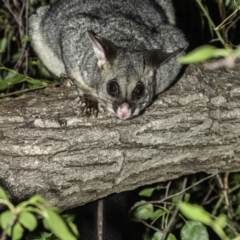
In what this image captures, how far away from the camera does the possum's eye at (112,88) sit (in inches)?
136

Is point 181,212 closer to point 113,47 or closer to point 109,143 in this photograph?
point 109,143

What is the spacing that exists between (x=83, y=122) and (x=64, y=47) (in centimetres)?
91

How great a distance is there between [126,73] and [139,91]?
0.13m

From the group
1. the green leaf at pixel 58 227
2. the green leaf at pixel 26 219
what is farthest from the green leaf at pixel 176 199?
the green leaf at pixel 58 227

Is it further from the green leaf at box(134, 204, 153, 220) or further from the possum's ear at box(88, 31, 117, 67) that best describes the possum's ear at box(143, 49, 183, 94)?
the green leaf at box(134, 204, 153, 220)

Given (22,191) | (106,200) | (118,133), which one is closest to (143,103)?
(118,133)

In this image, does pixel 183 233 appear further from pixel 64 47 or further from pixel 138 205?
pixel 64 47

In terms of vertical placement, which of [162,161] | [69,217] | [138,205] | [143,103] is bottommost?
[138,205]

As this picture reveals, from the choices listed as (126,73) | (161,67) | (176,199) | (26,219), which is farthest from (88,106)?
(26,219)

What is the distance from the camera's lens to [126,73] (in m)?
3.43

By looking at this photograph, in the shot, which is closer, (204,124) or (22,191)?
(22,191)

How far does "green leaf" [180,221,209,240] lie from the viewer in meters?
3.32

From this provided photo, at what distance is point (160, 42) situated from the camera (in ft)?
12.9

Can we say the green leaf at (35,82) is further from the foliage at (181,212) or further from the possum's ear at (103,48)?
the foliage at (181,212)
